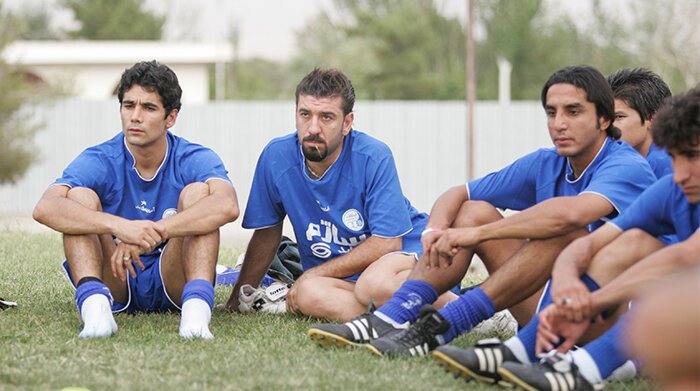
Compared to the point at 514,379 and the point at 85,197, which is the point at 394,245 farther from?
the point at 514,379

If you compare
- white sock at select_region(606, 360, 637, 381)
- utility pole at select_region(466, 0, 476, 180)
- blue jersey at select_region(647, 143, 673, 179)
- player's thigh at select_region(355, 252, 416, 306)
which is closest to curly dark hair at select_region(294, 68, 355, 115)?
player's thigh at select_region(355, 252, 416, 306)

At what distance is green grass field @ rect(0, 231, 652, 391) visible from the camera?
4.02 m

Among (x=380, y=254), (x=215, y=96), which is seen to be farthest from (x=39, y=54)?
(x=380, y=254)

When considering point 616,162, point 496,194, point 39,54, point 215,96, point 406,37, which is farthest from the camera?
point 215,96

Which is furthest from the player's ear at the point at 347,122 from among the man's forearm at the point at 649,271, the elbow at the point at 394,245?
the man's forearm at the point at 649,271

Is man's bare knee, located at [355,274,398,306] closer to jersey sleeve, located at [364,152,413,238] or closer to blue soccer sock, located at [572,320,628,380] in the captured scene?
jersey sleeve, located at [364,152,413,238]

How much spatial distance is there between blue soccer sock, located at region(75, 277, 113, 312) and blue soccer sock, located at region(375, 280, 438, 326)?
1.41m

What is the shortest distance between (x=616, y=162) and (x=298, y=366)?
1767 millimetres

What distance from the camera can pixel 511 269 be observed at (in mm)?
4434

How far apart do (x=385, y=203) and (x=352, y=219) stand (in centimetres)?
24

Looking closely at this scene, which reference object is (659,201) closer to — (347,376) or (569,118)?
(569,118)

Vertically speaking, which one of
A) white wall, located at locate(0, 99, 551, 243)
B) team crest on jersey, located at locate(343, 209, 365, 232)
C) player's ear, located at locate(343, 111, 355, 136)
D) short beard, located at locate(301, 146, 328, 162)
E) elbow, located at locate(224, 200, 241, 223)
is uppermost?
player's ear, located at locate(343, 111, 355, 136)

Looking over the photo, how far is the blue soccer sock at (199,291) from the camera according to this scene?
5098 millimetres

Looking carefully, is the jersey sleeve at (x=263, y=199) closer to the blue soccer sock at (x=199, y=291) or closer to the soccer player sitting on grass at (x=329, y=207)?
the soccer player sitting on grass at (x=329, y=207)
